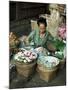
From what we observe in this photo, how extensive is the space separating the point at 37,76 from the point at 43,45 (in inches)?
9.2

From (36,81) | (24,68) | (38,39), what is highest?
(38,39)

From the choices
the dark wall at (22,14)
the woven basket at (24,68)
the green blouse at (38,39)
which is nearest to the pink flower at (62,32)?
the green blouse at (38,39)

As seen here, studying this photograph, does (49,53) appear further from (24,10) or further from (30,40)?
(24,10)

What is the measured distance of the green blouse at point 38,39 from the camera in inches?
60.4

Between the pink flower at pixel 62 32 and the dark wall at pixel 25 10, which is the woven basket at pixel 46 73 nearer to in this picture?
the pink flower at pixel 62 32

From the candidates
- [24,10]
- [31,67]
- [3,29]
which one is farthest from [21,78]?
[24,10]

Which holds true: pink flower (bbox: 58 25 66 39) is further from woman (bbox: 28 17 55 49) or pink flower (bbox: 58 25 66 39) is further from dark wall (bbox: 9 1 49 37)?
dark wall (bbox: 9 1 49 37)

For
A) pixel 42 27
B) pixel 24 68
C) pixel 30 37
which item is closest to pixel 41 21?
pixel 42 27

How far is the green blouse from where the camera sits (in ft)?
5.04

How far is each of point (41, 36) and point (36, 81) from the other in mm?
335

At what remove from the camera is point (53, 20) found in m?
1.58

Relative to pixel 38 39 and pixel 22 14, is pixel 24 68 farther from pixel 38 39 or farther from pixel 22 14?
pixel 22 14

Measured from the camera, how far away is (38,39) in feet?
5.09

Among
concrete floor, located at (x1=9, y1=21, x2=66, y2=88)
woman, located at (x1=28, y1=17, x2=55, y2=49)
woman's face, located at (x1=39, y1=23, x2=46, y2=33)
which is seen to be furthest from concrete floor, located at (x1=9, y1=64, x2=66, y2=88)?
woman's face, located at (x1=39, y1=23, x2=46, y2=33)
